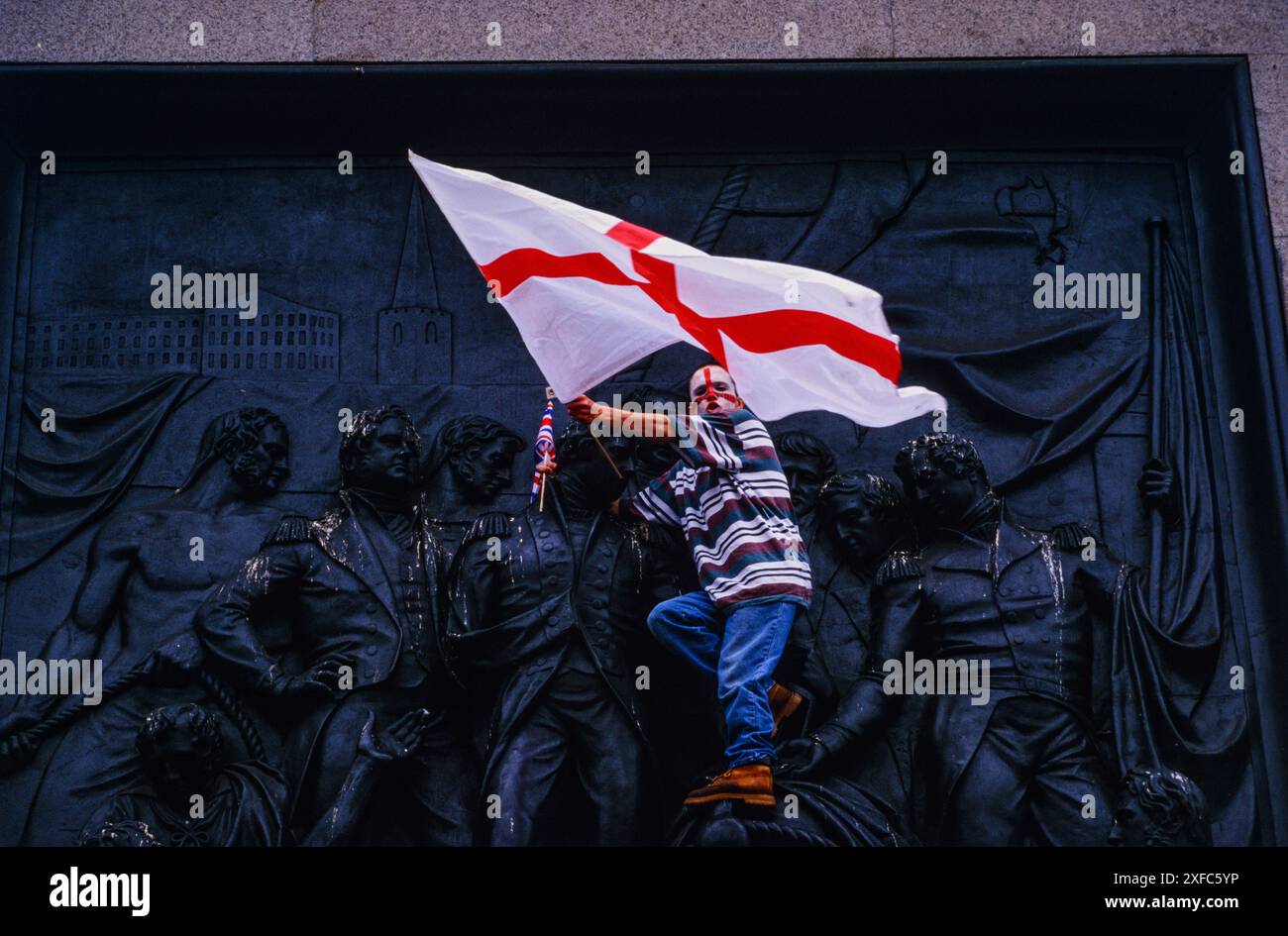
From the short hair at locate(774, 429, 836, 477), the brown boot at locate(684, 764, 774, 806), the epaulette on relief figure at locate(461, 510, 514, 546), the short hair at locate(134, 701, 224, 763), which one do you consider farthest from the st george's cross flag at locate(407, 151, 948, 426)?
the short hair at locate(134, 701, 224, 763)

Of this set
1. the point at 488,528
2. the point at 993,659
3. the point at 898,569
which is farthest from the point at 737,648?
the point at 488,528

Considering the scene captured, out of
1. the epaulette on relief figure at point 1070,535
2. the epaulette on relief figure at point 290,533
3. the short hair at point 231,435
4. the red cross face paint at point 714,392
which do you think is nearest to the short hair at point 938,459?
the epaulette on relief figure at point 1070,535

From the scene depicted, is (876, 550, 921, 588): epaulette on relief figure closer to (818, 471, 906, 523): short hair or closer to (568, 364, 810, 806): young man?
(818, 471, 906, 523): short hair

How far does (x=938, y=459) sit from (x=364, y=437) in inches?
141

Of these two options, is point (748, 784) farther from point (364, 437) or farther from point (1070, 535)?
point (364, 437)

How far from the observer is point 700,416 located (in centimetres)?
1292

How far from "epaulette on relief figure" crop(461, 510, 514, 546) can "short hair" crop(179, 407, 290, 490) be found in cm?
144

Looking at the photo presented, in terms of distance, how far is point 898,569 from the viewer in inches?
515

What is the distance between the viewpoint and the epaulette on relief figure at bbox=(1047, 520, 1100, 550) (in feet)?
43.7

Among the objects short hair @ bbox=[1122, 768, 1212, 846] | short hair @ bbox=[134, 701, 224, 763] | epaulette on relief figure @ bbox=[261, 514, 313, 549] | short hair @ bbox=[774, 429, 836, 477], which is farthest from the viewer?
short hair @ bbox=[774, 429, 836, 477]

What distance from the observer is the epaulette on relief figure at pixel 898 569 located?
1306 cm

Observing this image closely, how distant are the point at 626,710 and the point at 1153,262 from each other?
4.71 meters
